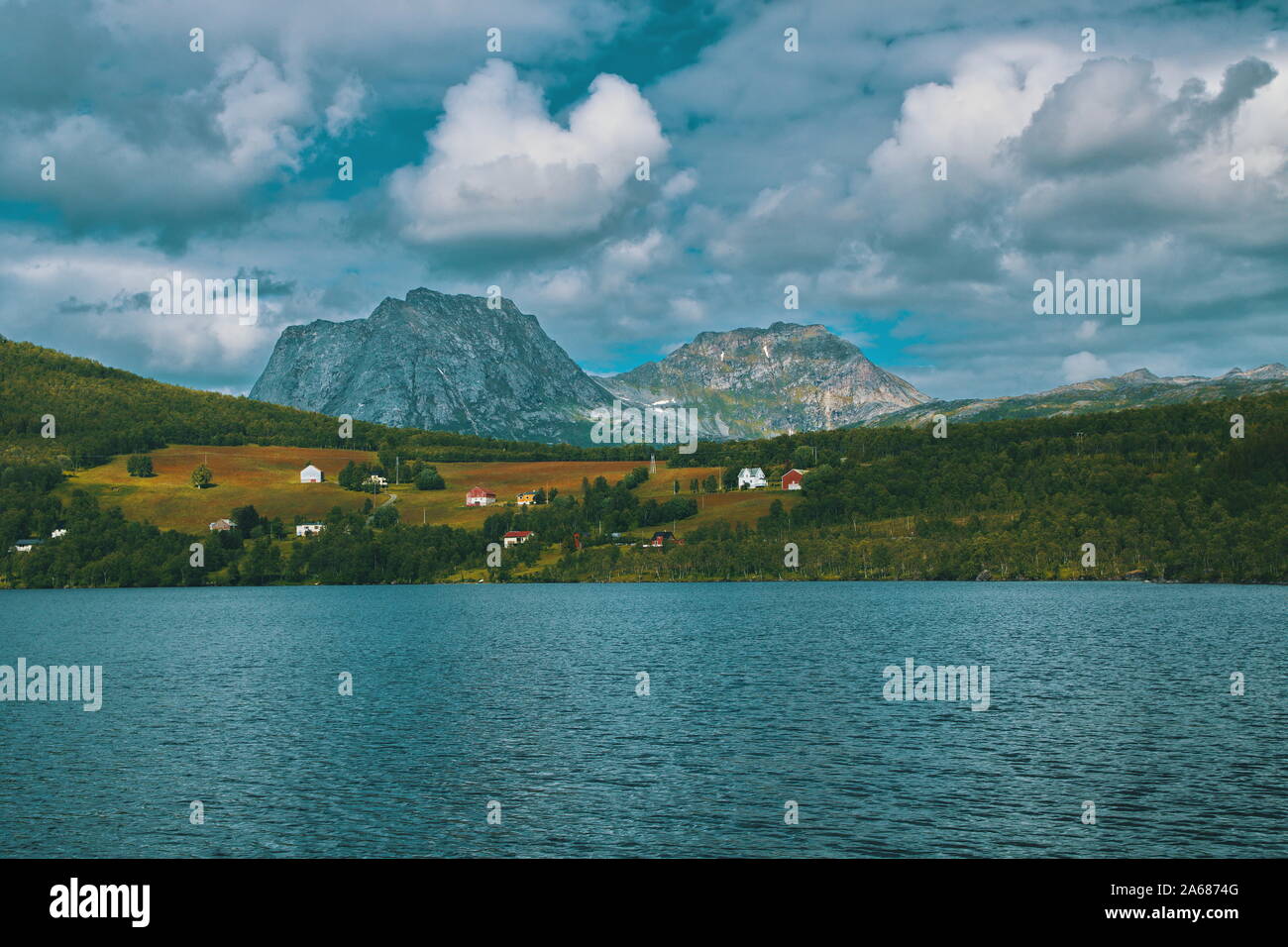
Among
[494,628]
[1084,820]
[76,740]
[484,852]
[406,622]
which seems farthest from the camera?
Answer: [406,622]

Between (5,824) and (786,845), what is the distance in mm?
34989

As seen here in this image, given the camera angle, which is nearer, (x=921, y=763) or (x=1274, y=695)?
(x=921, y=763)

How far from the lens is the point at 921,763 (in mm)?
55750

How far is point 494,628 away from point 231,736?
277 ft

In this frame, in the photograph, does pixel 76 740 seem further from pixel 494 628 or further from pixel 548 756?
pixel 494 628

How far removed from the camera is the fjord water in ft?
142

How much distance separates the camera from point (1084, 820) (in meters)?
44.4

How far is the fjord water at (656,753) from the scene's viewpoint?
4338cm

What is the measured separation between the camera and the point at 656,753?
59750mm
